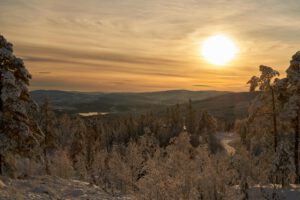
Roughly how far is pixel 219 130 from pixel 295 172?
131 m

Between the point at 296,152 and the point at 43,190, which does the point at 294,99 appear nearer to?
the point at 296,152

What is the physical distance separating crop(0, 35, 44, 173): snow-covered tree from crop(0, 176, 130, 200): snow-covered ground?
78.1 inches

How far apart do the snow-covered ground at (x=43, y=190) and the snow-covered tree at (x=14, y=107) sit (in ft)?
6.51

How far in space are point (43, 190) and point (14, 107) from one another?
5336mm

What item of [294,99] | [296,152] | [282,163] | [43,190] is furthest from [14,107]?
[296,152]

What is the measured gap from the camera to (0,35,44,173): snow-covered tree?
23656 mm

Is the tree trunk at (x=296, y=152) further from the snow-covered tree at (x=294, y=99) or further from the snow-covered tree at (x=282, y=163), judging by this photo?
the snow-covered tree at (x=282, y=163)

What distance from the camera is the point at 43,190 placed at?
75.8ft

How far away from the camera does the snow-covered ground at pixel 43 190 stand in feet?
67.1

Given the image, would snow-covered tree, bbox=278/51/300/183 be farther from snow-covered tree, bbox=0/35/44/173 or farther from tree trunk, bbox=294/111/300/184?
snow-covered tree, bbox=0/35/44/173

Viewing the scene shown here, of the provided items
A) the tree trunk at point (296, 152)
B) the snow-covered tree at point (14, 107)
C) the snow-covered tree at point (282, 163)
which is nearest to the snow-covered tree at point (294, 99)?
the tree trunk at point (296, 152)

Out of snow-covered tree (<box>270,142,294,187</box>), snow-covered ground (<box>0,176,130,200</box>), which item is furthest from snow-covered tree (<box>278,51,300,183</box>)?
snow-covered ground (<box>0,176,130,200</box>)

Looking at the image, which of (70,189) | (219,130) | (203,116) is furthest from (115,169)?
(219,130)

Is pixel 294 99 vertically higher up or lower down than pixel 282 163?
higher up
